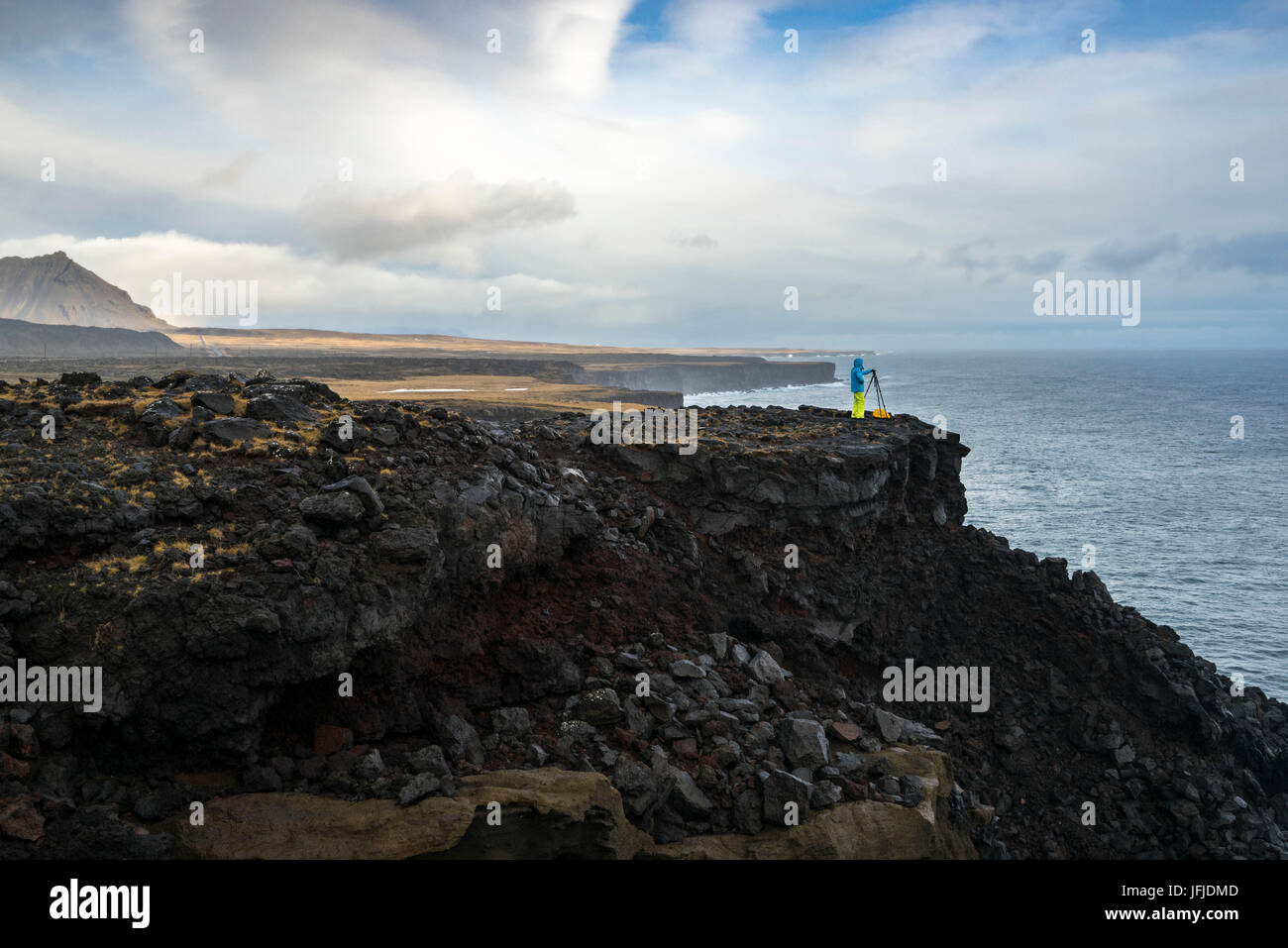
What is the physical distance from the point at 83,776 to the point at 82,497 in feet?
14.7

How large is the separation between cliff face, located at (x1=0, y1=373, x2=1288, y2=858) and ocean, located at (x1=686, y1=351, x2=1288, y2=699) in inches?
645

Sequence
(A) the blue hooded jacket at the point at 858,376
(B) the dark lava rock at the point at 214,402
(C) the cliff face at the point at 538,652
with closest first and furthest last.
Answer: (C) the cliff face at the point at 538,652 → (B) the dark lava rock at the point at 214,402 → (A) the blue hooded jacket at the point at 858,376

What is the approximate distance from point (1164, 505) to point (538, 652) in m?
63.8

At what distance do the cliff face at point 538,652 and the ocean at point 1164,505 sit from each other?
1640cm

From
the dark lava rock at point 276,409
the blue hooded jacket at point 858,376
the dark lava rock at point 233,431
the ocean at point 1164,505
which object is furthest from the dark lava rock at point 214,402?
Answer: the ocean at point 1164,505

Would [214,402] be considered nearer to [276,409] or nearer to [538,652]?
[276,409]

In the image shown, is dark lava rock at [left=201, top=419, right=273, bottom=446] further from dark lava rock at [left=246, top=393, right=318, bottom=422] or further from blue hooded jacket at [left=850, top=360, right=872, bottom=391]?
blue hooded jacket at [left=850, top=360, right=872, bottom=391]

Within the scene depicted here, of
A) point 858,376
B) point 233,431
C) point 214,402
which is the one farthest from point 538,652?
point 858,376

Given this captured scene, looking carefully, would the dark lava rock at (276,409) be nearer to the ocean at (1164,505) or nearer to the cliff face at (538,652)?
the cliff face at (538,652)

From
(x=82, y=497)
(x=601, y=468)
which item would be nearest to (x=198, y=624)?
(x=82, y=497)

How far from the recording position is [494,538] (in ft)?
49.6

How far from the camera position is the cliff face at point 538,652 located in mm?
10867

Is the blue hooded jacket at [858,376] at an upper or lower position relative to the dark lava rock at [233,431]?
upper

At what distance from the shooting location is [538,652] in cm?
1438
